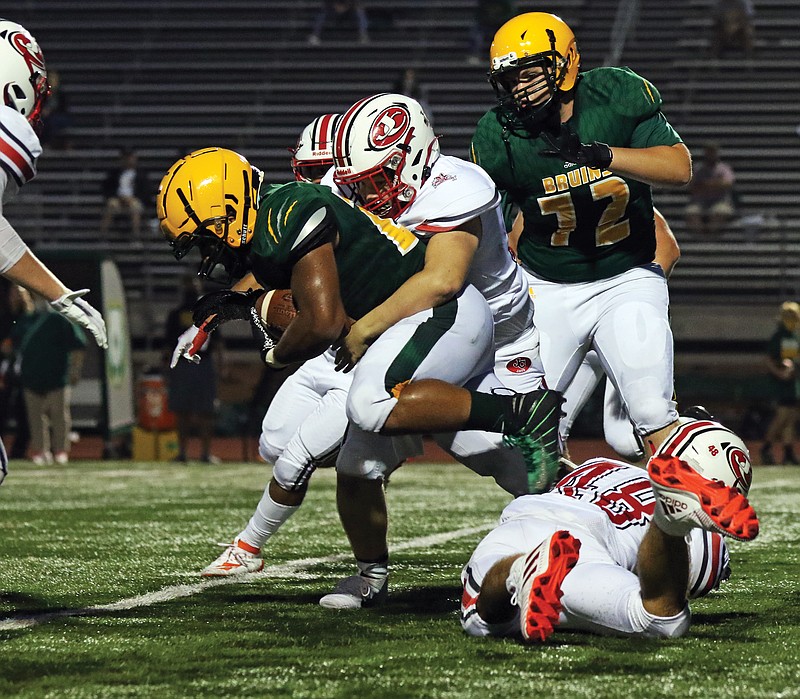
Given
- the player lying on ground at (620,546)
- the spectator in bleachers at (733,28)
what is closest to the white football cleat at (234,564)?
the player lying on ground at (620,546)

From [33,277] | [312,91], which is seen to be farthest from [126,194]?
[33,277]

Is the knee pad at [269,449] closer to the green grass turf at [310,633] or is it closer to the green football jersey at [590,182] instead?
the green grass turf at [310,633]

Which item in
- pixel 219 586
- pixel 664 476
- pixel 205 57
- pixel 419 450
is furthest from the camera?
pixel 205 57

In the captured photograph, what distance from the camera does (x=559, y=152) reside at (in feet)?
13.5

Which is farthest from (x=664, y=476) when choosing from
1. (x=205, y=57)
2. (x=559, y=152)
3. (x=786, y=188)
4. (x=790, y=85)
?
(x=205, y=57)

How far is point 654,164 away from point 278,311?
1.25 metres

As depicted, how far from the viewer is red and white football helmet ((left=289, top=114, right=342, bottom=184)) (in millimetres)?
4297

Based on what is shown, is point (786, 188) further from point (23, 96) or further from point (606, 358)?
point (23, 96)

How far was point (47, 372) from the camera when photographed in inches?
450

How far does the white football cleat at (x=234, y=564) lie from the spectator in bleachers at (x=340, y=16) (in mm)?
15176

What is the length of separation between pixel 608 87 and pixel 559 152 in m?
0.63

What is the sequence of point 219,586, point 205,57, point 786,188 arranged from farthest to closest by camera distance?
point 205,57 → point 786,188 → point 219,586

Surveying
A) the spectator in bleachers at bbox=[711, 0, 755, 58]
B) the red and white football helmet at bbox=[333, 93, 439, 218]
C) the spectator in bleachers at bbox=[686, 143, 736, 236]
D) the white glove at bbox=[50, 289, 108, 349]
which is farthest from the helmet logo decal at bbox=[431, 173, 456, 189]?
the spectator in bleachers at bbox=[711, 0, 755, 58]

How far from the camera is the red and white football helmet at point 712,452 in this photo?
9.59ft
